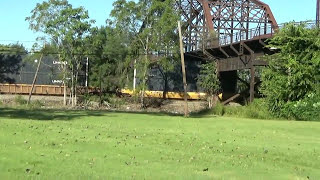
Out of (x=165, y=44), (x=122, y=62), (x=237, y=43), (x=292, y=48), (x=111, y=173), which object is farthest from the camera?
(x=122, y=62)

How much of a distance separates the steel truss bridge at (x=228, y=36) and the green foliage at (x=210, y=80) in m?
1.06

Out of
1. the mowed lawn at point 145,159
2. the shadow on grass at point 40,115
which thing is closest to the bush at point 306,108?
the shadow on grass at point 40,115

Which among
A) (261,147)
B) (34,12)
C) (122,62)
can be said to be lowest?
(261,147)

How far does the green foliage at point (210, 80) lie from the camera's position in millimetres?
66625

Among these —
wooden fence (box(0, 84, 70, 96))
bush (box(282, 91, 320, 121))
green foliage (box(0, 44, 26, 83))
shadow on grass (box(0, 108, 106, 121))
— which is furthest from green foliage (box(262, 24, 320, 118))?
green foliage (box(0, 44, 26, 83))

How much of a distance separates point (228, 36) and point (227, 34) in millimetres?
5707

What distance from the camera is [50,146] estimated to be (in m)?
13.3

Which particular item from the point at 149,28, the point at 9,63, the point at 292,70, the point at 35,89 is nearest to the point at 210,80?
the point at 149,28

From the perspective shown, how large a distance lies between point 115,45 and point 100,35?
2.77 meters

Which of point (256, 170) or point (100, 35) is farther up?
point (100, 35)

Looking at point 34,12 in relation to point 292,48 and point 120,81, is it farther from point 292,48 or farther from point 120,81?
point 292,48

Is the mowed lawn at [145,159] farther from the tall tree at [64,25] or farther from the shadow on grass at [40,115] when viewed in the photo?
the tall tree at [64,25]

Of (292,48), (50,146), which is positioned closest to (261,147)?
(50,146)

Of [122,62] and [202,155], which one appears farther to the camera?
[122,62]
